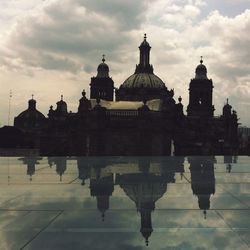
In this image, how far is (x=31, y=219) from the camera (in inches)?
199

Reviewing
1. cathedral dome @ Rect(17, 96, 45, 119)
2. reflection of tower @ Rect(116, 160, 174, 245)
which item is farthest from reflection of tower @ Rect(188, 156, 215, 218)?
cathedral dome @ Rect(17, 96, 45, 119)

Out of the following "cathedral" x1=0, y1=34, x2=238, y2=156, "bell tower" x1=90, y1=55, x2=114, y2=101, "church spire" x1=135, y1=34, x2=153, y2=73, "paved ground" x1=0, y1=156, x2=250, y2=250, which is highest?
"church spire" x1=135, y1=34, x2=153, y2=73

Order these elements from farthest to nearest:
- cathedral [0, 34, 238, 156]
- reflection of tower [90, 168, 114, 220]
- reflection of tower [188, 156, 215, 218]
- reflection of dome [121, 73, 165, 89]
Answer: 1. reflection of dome [121, 73, 165, 89]
2. cathedral [0, 34, 238, 156]
3. reflection of tower [188, 156, 215, 218]
4. reflection of tower [90, 168, 114, 220]

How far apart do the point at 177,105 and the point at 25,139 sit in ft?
112

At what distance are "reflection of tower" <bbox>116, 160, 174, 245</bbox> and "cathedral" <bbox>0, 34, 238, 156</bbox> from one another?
4821 cm

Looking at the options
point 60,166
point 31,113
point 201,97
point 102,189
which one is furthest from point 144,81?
point 102,189

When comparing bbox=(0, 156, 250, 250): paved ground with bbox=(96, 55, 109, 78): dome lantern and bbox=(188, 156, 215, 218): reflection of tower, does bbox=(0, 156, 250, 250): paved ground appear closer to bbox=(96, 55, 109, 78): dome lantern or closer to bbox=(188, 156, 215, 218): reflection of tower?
bbox=(188, 156, 215, 218): reflection of tower

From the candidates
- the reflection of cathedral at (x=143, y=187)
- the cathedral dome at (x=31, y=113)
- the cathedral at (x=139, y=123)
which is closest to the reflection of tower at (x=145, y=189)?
the reflection of cathedral at (x=143, y=187)

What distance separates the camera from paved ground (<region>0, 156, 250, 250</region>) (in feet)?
13.4

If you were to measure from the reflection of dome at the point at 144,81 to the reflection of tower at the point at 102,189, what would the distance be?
6538 cm

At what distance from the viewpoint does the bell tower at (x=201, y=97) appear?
245ft

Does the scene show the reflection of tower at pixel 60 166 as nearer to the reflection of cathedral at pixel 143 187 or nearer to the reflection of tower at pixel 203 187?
the reflection of cathedral at pixel 143 187

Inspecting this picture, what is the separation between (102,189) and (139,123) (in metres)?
51.7

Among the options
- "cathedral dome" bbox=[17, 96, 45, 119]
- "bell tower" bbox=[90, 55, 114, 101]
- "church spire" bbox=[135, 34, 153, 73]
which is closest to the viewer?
"bell tower" bbox=[90, 55, 114, 101]
